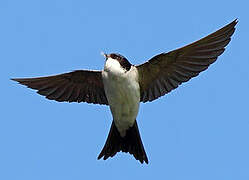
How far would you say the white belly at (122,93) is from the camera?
45.4 ft

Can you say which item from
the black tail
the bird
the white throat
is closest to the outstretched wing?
the bird

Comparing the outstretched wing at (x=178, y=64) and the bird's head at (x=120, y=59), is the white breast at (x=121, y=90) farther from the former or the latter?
the outstretched wing at (x=178, y=64)

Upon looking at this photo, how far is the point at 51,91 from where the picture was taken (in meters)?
14.8

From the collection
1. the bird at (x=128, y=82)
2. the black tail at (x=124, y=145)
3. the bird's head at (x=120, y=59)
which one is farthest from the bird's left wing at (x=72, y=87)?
the bird's head at (x=120, y=59)

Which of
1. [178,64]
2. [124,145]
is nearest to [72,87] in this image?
[124,145]

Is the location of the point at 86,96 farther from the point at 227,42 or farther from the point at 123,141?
the point at 227,42

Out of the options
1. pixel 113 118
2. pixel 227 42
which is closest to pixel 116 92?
pixel 113 118

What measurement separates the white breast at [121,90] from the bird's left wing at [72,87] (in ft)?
2.12

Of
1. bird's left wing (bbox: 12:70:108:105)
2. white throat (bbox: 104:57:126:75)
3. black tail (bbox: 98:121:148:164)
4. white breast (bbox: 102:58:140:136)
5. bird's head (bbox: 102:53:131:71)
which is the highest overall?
bird's left wing (bbox: 12:70:108:105)

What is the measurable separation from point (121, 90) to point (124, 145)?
3.87 feet

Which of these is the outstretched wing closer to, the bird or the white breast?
the bird

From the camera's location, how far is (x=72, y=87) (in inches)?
583

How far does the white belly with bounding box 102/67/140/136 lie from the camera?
13828 mm

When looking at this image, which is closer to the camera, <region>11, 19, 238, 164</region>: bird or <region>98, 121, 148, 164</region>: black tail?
<region>11, 19, 238, 164</region>: bird
